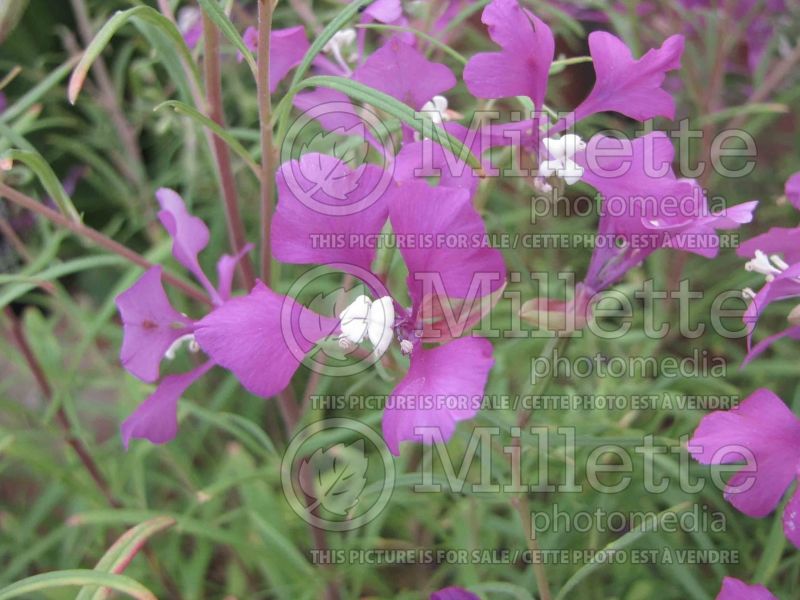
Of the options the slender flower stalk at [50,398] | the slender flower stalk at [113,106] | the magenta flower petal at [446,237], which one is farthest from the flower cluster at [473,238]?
the slender flower stalk at [113,106]

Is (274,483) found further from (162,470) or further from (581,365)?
(581,365)

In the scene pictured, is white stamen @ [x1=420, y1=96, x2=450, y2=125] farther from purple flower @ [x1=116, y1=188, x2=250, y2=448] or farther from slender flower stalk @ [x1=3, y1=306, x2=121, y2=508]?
slender flower stalk @ [x1=3, y1=306, x2=121, y2=508]

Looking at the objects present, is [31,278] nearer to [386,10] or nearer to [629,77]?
[386,10]

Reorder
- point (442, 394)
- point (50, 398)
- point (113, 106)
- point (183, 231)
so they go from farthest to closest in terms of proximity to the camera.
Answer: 1. point (113, 106)
2. point (50, 398)
3. point (183, 231)
4. point (442, 394)

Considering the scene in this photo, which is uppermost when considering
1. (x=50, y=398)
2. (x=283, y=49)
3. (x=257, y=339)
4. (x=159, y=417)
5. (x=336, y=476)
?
(x=283, y=49)

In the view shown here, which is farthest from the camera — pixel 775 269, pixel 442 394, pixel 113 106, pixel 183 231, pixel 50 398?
pixel 113 106

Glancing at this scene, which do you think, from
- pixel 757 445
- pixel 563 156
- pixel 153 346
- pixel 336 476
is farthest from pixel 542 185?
pixel 336 476
